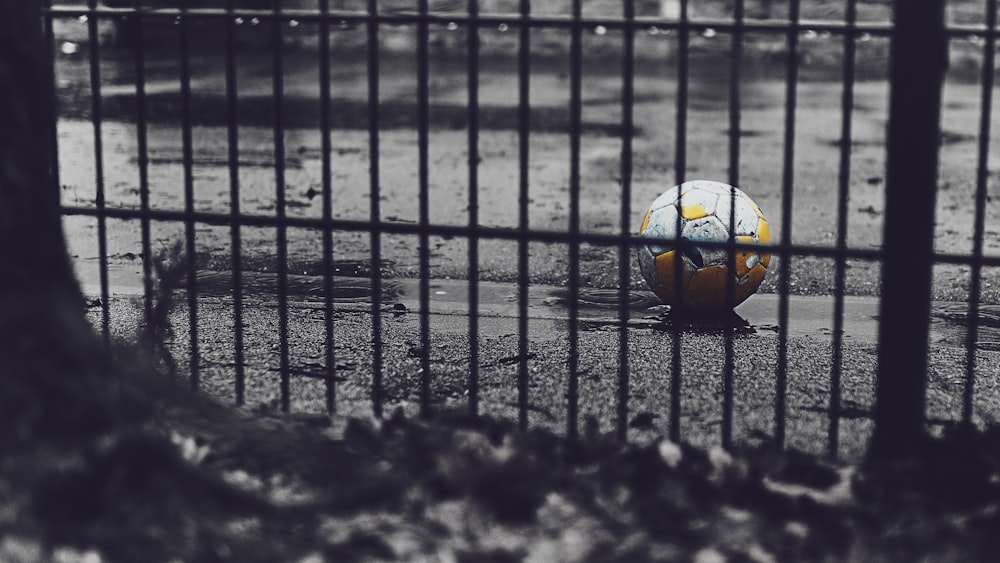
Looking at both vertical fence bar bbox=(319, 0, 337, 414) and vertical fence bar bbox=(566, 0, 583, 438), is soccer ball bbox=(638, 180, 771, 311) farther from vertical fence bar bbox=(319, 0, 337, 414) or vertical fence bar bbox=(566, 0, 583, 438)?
vertical fence bar bbox=(319, 0, 337, 414)

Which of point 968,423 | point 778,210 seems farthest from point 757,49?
point 968,423

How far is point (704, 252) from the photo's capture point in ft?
22.3

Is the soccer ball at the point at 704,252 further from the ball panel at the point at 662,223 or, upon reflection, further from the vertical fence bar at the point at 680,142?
the vertical fence bar at the point at 680,142

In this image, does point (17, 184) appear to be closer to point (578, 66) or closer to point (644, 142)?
point (578, 66)

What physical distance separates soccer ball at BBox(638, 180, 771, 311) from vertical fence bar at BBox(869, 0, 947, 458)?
229cm

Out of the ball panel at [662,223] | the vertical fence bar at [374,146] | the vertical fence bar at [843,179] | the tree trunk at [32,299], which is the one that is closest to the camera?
the tree trunk at [32,299]

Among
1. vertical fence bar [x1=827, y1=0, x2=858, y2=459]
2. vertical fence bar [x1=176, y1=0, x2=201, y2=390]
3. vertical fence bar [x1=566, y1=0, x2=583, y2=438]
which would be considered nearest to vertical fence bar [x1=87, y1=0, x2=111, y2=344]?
vertical fence bar [x1=176, y1=0, x2=201, y2=390]

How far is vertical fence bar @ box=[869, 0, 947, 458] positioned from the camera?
13.5ft

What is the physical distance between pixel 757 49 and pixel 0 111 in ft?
63.9

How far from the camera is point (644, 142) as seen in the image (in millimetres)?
13016

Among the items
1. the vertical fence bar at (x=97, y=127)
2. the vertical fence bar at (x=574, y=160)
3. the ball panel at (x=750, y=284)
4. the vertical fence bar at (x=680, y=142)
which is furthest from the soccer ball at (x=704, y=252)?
the vertical fence bar at (x=97, y=127)

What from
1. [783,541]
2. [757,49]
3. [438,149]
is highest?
[757,49]

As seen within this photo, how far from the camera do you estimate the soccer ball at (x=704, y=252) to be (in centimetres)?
671

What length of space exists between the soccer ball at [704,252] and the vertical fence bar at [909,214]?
2286 millimetres
